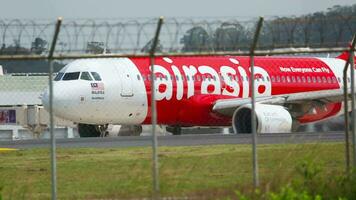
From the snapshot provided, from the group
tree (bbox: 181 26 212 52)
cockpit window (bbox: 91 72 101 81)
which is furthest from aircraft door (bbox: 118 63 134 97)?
tree (bbox: 181 26 212 52)

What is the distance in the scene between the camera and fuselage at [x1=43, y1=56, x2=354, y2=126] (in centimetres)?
3700

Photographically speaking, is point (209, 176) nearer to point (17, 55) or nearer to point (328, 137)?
point (17, 55)

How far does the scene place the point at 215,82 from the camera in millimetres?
40469

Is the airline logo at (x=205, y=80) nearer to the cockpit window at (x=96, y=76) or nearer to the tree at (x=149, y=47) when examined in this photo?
the cockpit window at (x=96, y=76)

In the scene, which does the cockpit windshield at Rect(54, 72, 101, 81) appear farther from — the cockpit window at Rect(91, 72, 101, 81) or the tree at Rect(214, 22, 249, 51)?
the tree at Rect(214, 22, 249, 51)

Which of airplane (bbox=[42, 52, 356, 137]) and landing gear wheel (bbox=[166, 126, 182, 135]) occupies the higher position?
airplane (bbox=[42, 52, 356, 137])

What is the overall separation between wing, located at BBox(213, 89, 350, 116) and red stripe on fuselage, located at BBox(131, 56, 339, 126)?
62 cm

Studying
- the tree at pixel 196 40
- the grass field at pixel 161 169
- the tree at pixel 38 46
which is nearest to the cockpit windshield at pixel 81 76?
the grass field at pixel 161 169

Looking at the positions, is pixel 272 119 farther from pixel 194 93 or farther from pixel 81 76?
pixel 81 76

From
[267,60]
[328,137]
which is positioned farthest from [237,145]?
[267,60]

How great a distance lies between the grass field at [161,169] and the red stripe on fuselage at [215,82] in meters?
11.8

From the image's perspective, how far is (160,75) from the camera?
126ft

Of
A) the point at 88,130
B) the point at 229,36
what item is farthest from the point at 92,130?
the point at 229,36

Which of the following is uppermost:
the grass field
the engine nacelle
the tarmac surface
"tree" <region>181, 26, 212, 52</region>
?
"tree" <region>181, 26, 212, 52</region>
